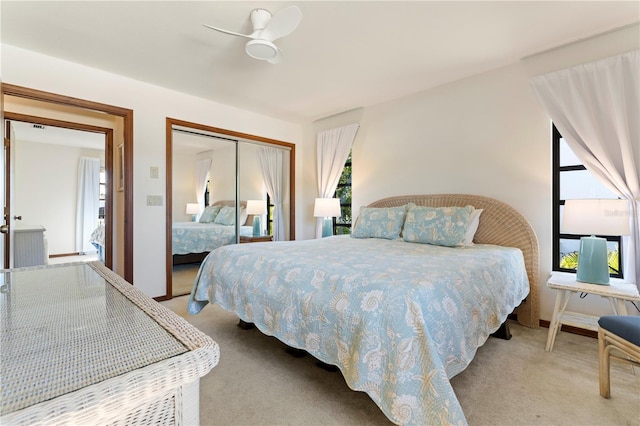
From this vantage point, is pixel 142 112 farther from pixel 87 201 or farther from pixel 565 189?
pixel 565 189

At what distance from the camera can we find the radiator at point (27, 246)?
364cm

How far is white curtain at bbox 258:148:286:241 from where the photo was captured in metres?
4.69

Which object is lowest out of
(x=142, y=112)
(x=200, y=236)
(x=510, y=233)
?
(x=200, y=236)

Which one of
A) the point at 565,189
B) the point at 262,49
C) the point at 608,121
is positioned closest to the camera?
the point at 262,49

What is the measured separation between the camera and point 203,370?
0.49m

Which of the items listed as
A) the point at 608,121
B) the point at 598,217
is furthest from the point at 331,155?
the point at 598,217

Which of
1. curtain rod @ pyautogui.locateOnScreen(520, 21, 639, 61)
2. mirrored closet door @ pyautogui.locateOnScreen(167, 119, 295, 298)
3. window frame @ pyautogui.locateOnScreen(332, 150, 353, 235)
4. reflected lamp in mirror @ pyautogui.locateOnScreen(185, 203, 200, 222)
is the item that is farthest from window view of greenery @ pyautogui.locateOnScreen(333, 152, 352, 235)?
curtain rod @ pyautogui.locateOnScreen(520, 21, 639, 61)

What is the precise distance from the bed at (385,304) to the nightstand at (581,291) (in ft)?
0.81

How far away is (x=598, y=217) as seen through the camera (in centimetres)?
209

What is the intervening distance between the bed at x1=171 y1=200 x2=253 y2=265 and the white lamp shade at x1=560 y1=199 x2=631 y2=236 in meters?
3.78

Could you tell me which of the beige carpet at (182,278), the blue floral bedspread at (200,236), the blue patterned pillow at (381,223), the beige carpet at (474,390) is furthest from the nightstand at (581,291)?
the beige carpet at (182,278)

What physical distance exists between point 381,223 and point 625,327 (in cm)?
206

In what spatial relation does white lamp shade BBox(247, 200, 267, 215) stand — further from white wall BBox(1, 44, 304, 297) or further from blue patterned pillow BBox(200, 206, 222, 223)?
white wall BBox(1, 44, 304, 297)

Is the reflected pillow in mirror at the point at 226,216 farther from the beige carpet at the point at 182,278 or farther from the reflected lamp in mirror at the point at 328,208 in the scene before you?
the reflected lamp in mirror at the point at 328,208
